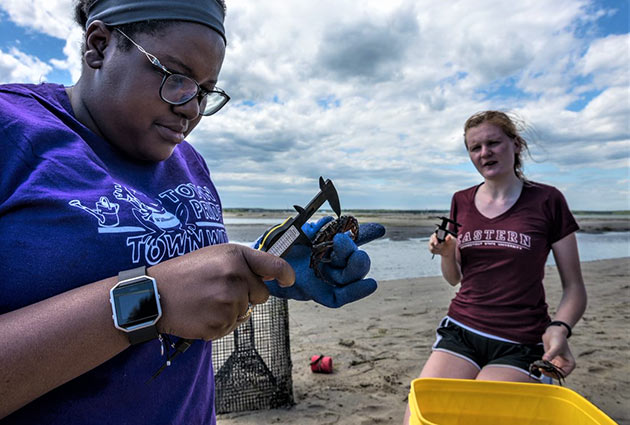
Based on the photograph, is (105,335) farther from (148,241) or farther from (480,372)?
(480,372)

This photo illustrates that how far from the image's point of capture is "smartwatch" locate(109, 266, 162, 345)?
0.84 m

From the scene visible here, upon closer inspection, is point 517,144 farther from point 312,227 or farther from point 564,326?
point 312,227

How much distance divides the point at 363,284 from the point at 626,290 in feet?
36.5

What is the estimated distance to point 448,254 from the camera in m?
3.42

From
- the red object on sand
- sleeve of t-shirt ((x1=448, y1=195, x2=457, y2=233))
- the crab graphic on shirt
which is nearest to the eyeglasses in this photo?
the crab graphic on shirt

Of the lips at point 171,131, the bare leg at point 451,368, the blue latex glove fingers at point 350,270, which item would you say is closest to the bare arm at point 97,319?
the blue latex glove fingers at point 350,270

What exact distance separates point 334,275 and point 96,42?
3.59 feet

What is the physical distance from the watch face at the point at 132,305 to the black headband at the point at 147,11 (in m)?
0.87

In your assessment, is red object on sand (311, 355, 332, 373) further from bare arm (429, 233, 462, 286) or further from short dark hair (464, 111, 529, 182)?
short dark hair (464, 111, 529, 182)

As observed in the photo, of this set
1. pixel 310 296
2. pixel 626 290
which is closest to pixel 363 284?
pixel 310 296

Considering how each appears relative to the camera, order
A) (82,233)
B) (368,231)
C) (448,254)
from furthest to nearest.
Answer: (448,254) < (368,231) < (82,233)

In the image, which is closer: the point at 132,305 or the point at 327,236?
the point at 132,305

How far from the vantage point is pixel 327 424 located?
3664mm

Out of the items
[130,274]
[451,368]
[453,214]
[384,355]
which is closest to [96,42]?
[130,274]
